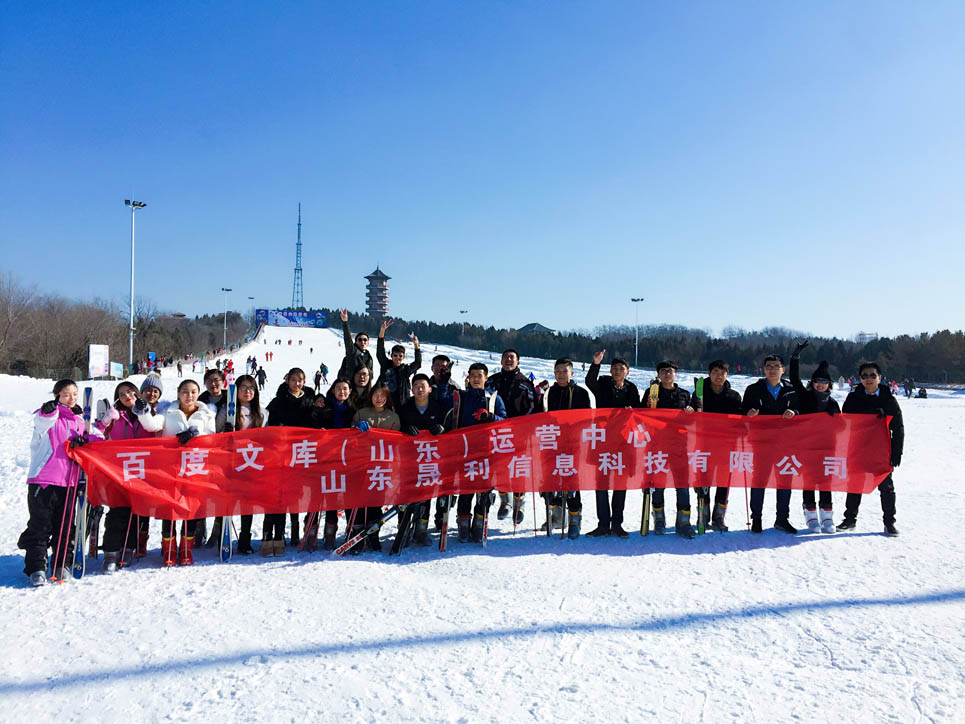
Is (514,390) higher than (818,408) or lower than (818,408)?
higher

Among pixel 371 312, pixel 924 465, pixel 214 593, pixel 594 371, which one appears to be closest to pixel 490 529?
pixel 594 371

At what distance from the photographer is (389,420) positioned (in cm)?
643

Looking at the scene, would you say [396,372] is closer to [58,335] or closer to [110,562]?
[110,562]

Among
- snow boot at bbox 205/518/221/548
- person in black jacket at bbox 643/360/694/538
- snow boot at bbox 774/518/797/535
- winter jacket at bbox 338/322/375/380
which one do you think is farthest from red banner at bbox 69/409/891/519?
winter jacket at bbox 338/322/375/380

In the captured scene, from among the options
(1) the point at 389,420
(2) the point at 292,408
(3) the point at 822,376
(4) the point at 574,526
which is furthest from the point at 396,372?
(3) the point at 822,376

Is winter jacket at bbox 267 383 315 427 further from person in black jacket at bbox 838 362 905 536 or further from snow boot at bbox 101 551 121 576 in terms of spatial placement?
person in black jacket at bbox 838 362 905 536

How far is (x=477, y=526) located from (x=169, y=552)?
9.63 feet

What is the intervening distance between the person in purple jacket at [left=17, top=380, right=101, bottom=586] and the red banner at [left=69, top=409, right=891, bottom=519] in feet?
0.66

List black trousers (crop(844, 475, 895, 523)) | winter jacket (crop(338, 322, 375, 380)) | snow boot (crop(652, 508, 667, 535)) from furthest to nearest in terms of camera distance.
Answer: winter jacket (crop(338, 322, 375, 380)) < snow boot (crop(652, 508, 667, 535)) < black trousers (crop(844, 475, 895, 523))

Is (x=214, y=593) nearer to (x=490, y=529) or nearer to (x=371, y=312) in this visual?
→ (x=490, y=529)

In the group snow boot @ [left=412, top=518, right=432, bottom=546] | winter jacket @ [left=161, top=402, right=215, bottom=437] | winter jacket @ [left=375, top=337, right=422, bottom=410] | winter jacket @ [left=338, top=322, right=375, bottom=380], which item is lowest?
snow boot @ [left=412, top=518, right=432, bottom=546]

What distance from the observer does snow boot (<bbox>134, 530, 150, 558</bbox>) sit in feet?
19.1

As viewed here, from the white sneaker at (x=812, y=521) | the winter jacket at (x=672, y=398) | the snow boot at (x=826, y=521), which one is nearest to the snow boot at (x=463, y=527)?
the winter jacket at (x=672, y=398)

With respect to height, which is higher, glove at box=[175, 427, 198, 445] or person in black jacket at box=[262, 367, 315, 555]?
person in black jacket at box=[262, 367, 315, 555]
